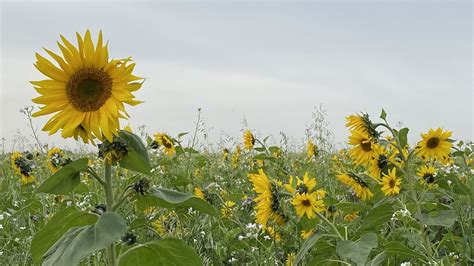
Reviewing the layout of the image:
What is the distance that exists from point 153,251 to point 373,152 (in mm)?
1604

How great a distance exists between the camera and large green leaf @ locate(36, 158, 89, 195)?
153 cm

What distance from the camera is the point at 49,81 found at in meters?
1.79

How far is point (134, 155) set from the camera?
1.62 metres

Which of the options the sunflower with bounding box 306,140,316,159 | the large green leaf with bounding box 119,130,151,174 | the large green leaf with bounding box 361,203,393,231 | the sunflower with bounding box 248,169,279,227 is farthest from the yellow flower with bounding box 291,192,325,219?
the sunflower with bounding box 306,140,316,159

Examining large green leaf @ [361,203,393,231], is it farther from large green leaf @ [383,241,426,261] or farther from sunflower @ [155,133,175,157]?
sunflower @ [155,133,175,157]

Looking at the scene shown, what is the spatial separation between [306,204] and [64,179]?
1.04 meters

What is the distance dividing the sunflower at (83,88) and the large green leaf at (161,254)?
0.37 m

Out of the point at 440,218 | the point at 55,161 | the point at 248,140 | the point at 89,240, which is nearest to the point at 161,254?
the point at 89,240

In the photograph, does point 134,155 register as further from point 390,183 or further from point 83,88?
point 390,183

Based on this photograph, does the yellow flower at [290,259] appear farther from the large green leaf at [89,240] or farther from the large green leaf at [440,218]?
the large green leaf at [89,240]

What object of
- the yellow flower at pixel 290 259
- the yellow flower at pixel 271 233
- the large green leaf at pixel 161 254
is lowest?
the yellow flower at pixel 290 259

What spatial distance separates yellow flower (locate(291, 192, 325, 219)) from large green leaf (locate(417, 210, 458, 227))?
408 millimetres

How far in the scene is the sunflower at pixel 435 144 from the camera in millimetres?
3131

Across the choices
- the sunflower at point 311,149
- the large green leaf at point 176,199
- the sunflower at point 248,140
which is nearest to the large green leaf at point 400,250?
the large green leaf at point 176,199
